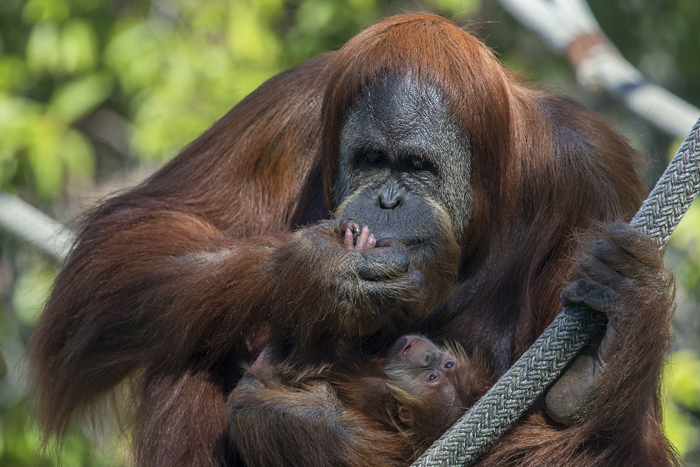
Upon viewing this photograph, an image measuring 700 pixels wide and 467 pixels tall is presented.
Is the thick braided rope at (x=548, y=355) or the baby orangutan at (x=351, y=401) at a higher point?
the thick braided rope at (x=548, y=355)

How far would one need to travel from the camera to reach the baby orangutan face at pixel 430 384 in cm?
226

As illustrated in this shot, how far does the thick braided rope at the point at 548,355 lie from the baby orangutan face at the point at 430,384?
0.27 metres

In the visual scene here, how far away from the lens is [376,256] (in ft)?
7.21

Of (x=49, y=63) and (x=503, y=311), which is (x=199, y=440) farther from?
(x=49, y=63)

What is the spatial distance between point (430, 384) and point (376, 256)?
420 millimetres

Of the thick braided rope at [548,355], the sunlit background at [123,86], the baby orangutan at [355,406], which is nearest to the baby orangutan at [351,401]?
the baby orangutan at [355,406]

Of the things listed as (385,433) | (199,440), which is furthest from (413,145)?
(199,440)

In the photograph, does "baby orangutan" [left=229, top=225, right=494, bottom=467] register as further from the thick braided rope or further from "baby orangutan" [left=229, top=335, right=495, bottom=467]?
the thick braided rope

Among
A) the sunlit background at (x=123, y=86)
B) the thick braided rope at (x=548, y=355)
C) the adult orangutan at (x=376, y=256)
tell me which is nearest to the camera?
the thick braided rope at (x=548, y=355)

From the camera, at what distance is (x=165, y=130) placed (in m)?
5.12

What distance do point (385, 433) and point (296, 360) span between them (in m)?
0.35

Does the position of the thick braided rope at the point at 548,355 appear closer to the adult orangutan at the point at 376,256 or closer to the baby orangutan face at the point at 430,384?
the adult orangutan at the point at 376,256

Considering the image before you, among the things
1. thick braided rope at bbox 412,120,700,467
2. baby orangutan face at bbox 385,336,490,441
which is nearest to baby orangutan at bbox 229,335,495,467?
baby orangutan face at bbox 385,336,490,441

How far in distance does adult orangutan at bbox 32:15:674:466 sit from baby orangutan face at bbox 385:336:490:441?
0.14 metres
